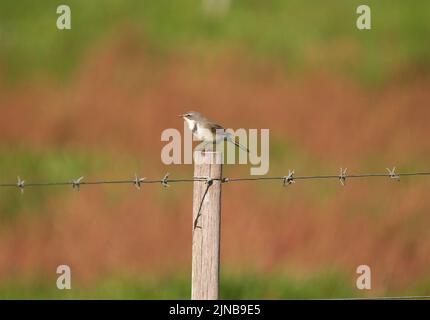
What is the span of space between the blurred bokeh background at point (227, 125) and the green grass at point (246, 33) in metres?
0.04

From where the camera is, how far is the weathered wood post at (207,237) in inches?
223

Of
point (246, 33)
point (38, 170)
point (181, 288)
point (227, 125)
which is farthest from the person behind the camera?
point (246, 33)

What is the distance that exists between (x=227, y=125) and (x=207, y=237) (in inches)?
260

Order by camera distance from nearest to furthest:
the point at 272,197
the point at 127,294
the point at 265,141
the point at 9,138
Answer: the point at 127,294
the point at 272,197
the point at 265,141
the point at 9,138

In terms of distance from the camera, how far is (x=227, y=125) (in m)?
12.2

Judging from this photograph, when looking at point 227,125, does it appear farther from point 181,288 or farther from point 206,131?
point 206,131

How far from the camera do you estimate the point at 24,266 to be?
941cm

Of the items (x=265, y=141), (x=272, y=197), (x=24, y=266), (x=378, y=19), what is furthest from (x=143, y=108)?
(x=378, y=19)

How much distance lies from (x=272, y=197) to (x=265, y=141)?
0.97 metres

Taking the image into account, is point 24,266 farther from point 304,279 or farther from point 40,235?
point 304,279

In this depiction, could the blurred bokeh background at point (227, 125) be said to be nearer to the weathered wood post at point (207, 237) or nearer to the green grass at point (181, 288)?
the green grass at point (181, 288)

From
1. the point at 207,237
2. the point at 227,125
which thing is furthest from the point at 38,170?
the point at 207,237

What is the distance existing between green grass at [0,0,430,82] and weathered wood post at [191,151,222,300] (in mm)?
8582

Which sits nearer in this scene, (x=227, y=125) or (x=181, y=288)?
(x=181, y=288)
